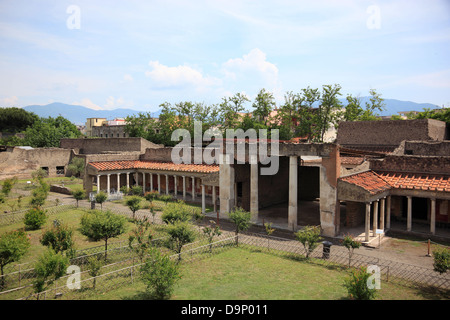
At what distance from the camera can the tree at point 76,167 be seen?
4569cm

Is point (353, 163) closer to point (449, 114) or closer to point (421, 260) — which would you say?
point (421, 260)

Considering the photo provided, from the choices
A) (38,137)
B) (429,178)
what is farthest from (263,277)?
(38,137)

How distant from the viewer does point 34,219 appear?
2150 cm

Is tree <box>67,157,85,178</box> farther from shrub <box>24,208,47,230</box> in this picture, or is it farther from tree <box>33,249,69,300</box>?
tree <box>33,249,69,300</box>

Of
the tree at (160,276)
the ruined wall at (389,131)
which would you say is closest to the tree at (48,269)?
the tree at (160,276)

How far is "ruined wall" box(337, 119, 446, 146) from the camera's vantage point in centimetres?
3262

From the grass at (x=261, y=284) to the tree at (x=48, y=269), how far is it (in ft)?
5.30

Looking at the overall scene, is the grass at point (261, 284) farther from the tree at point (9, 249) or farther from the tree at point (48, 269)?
the tree at point (9, 249)

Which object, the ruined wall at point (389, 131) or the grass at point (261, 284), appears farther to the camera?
the ruined wall at point (389, 131)

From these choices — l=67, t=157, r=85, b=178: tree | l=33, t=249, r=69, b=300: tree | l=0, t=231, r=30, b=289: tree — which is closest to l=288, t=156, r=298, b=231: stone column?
l=33, t=249, r=69, b=300: tree

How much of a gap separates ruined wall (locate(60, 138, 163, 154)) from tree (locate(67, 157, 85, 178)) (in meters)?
4.25

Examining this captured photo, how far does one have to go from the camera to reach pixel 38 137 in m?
64.2
